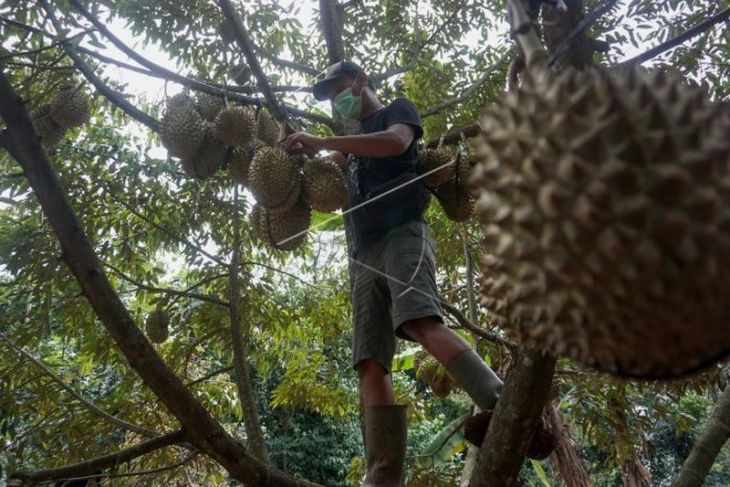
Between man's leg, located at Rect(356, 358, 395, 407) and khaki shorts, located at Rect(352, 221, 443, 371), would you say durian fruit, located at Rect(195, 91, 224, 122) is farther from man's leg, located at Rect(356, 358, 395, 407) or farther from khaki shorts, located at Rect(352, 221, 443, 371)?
man's leg, located at Rect(356, 358, 395, 407)

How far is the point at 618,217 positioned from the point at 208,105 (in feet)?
7.53

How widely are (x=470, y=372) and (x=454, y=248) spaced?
205 cm

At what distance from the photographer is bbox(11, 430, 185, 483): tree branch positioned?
167cm

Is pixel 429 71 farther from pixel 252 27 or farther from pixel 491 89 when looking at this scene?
pixel 252 27

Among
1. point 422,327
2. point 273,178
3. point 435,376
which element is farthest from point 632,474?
point 273,178

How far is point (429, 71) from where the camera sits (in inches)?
144

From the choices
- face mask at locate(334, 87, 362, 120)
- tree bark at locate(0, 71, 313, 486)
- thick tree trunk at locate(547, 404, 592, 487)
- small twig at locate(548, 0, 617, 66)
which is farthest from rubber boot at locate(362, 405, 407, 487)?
small twig at locate(548, 0, 617, 66)

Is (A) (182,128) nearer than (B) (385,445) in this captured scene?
No

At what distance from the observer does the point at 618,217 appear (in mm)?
778

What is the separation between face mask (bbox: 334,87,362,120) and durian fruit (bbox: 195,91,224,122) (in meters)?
0.63

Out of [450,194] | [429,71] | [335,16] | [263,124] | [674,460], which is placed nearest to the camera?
[450,194]

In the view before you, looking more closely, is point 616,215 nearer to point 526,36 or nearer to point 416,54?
point 526,36

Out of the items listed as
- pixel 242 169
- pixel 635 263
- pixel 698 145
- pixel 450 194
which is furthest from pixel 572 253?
pixel 242 169

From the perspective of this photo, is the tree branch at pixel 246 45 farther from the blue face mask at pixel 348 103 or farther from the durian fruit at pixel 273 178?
the blue face mask at pixel 348 103
